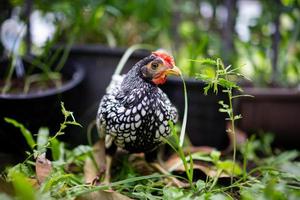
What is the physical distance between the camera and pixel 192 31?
1.85 m

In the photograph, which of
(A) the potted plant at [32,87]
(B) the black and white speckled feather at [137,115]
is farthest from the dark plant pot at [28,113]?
(B) the black and white speckled feather at [137,115]

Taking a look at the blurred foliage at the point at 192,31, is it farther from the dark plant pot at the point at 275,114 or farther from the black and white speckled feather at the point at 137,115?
the black and white speckled feather at the point at 137,115

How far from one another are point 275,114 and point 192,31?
526mm

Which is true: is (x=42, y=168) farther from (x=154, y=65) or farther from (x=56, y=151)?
(x=154, y=65)

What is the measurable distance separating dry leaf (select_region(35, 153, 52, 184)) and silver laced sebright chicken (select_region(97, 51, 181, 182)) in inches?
6.5

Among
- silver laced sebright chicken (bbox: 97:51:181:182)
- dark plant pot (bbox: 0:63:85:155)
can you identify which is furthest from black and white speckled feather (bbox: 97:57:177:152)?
dark plant pot (bbox: 0:63:85:155)

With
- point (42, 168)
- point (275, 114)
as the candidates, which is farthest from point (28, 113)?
→ point (275, 114)

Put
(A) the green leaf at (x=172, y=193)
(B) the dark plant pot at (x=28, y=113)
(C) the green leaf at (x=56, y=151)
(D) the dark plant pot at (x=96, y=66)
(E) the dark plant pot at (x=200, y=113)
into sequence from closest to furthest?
1. (A) the green leaf at (x=172, y=193)
2. (C) the green leaf at (x=56, y=151)
3. (B) the dark plant pot at (x=28, y=113)
4. (E) the dark plant pot at (x=200, y=113)
5. (D) the dark plant pot at (x=96, y=66)

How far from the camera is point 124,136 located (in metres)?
0.93

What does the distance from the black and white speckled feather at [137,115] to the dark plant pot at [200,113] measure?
38cm

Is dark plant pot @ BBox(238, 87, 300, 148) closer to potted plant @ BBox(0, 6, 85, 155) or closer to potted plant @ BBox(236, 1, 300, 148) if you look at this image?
potted plant @ BBox(236, 1, 300, 148)

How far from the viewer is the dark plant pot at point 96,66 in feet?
4.73

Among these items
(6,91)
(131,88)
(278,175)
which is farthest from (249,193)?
(6,91)

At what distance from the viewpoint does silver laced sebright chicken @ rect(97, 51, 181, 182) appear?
0.91 meters
